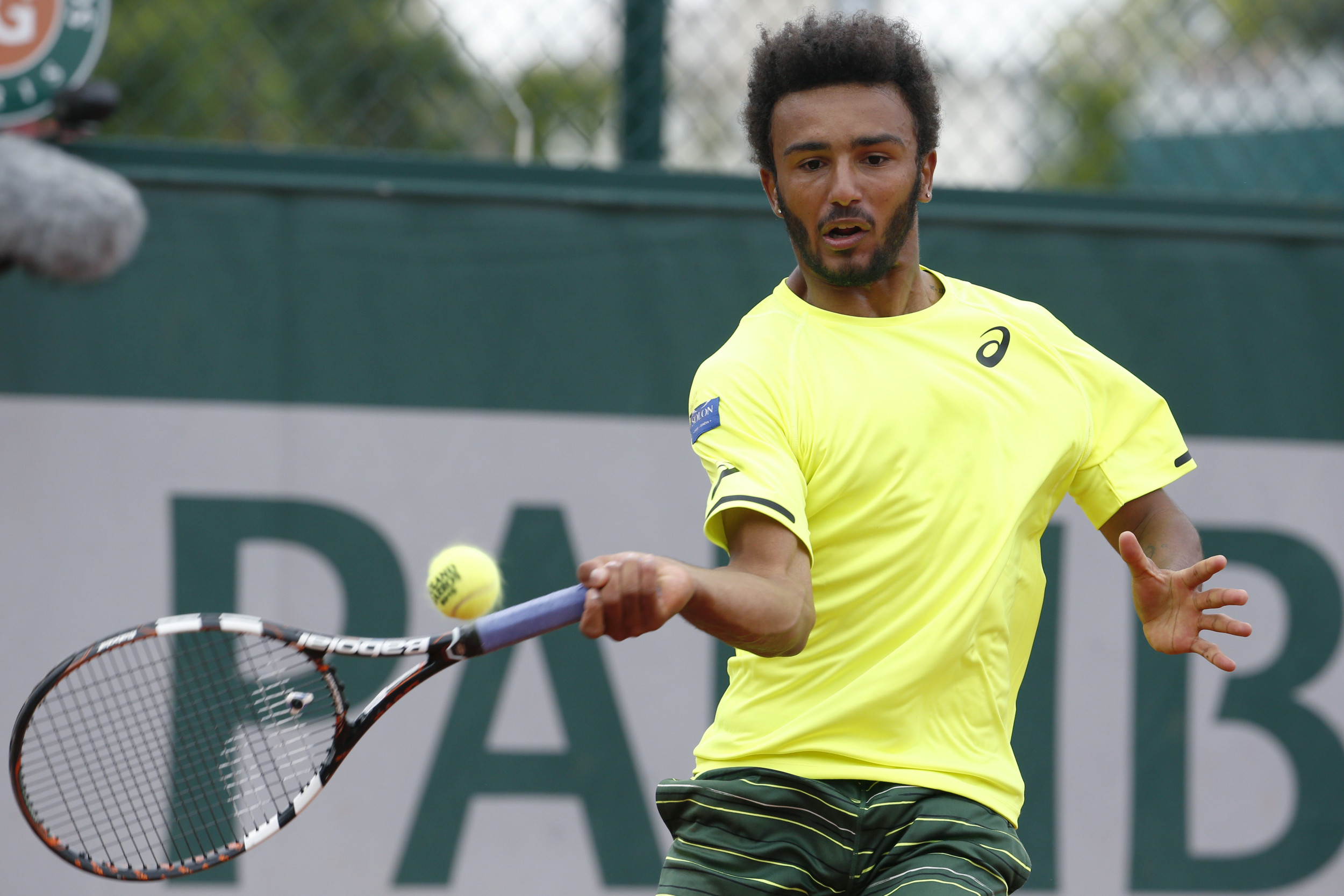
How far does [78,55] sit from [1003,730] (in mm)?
2648

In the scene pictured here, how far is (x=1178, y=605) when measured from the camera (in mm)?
2031

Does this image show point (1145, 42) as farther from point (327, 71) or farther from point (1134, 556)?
point (1134, 556)

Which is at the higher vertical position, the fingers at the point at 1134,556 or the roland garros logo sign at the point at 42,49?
the roland garros logo sign at the point at 42,49

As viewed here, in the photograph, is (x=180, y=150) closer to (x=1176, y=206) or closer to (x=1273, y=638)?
(x=1176, y=206)

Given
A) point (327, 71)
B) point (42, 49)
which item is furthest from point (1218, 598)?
point (327, 71)

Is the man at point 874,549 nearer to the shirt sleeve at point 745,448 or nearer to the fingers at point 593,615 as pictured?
the shirt sleeve at point 745,448

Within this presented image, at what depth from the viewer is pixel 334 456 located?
3.51m

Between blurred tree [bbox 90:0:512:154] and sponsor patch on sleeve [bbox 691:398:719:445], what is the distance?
78.9 inches

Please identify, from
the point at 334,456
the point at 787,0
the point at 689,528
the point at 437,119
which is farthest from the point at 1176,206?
the point at 334,456

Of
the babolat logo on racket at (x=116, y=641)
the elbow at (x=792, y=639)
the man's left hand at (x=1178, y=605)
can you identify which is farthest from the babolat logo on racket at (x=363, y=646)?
the man's left hand at (x=1178, y=605)

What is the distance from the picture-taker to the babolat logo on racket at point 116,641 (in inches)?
80.4

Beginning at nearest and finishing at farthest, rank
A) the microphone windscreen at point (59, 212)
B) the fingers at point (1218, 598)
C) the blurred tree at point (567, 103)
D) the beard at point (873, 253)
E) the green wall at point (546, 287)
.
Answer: the fingers at point (1218, 598), the beard at point (873, 253), the microphone windscreen at point (59, 212), the green wall at point (546, 287), the blurred tree at point (567, 103)

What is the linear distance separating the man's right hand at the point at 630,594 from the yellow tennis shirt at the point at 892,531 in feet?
0.81

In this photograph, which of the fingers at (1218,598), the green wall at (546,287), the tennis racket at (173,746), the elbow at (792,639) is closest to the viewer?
the elbow at (792,639)
